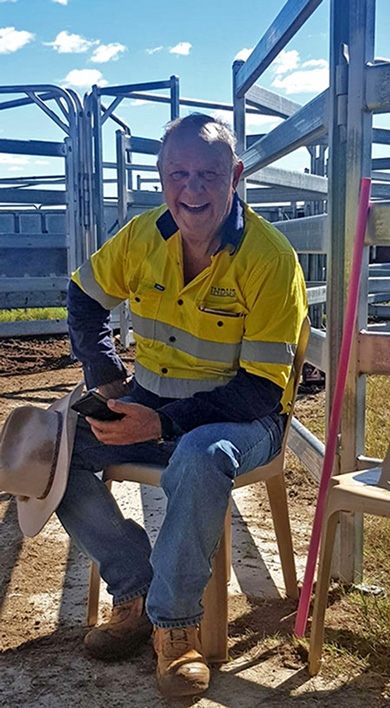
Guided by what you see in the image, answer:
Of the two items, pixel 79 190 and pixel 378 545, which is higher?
pixel 79 190

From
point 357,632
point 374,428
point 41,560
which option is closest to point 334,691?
point 357,632

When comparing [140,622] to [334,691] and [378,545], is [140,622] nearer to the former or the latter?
[334,691]

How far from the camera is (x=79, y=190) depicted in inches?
278

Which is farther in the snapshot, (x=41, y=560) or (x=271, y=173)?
(x=271, y=173)

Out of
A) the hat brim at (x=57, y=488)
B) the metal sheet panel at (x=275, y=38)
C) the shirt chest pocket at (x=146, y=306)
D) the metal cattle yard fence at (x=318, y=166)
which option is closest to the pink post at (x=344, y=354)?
the metal cattle yard fence at (x=318, y=166)

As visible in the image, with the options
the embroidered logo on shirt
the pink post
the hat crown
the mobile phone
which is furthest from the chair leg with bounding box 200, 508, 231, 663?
the embroidered logo on shirt

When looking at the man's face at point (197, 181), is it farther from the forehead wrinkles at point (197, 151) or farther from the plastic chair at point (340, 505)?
the plastic chair at point (340, 505)

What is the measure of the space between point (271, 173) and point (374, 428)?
140 cm

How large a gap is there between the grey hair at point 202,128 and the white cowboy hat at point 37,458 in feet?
2.70

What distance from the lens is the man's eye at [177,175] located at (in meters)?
2.16

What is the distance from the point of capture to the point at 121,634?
2.06m

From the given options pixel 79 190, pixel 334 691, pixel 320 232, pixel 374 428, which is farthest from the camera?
pixel 79 190

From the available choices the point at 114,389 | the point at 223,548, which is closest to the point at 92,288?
the point at 114,389

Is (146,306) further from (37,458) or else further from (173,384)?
(37,458)
